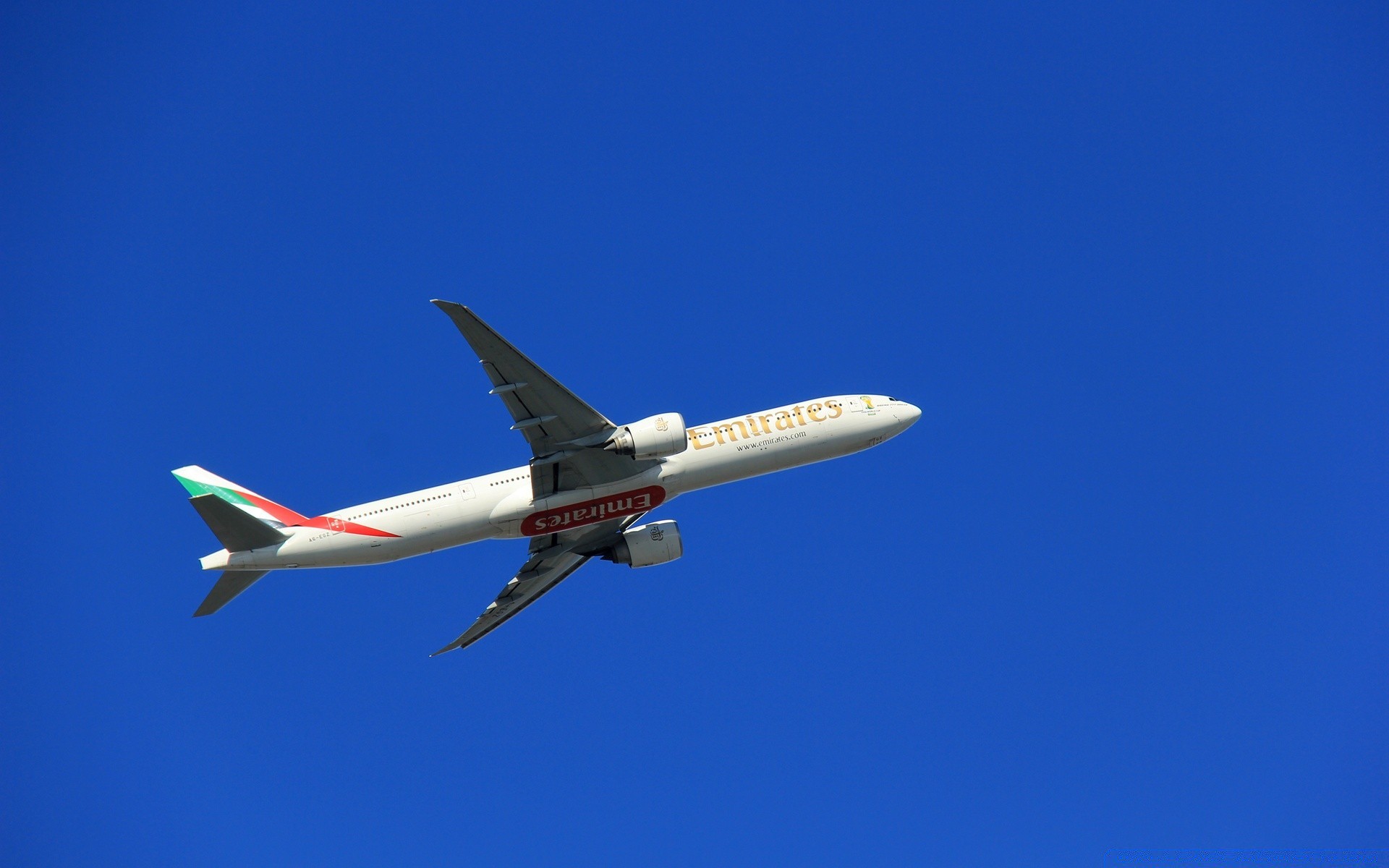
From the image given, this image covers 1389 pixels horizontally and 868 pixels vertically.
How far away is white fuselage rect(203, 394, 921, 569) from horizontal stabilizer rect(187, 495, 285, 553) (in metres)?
0.30

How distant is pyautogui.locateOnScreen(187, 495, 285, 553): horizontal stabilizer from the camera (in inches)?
1419

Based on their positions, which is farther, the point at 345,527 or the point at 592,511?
the point at 592,511

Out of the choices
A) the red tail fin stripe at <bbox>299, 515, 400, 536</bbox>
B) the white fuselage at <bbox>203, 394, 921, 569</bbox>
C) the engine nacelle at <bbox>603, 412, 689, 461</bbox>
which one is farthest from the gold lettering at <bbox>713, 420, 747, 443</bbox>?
the red tail fin stripe at <bbox>299, 515, 400, 536</bbox>

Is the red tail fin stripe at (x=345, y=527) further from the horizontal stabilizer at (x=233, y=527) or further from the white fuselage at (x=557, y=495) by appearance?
the horizontal stabilizer at (x=233, y=527)

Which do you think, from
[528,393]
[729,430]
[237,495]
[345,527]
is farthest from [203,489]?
[729,430]

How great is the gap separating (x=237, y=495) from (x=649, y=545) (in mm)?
16091

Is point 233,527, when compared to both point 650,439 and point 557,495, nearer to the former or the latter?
point 557,495

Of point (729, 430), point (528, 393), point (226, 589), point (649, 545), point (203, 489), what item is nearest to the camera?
point (528, 393)

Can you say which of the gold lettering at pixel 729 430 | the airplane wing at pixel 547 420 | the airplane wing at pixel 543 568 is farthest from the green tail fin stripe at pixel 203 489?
the gold lettering at pixel 729 430

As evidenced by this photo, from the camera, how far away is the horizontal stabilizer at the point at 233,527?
36.0 metres

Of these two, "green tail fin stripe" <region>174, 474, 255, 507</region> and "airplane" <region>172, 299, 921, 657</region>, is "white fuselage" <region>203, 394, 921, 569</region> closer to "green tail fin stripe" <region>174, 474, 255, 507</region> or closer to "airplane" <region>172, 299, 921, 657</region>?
"airplane" <region>172, 299, 921, 657</region>

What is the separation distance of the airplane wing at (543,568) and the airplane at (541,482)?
0.34m

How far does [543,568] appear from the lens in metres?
45.9

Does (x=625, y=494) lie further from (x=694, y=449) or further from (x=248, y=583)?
(x=248, y=583)
